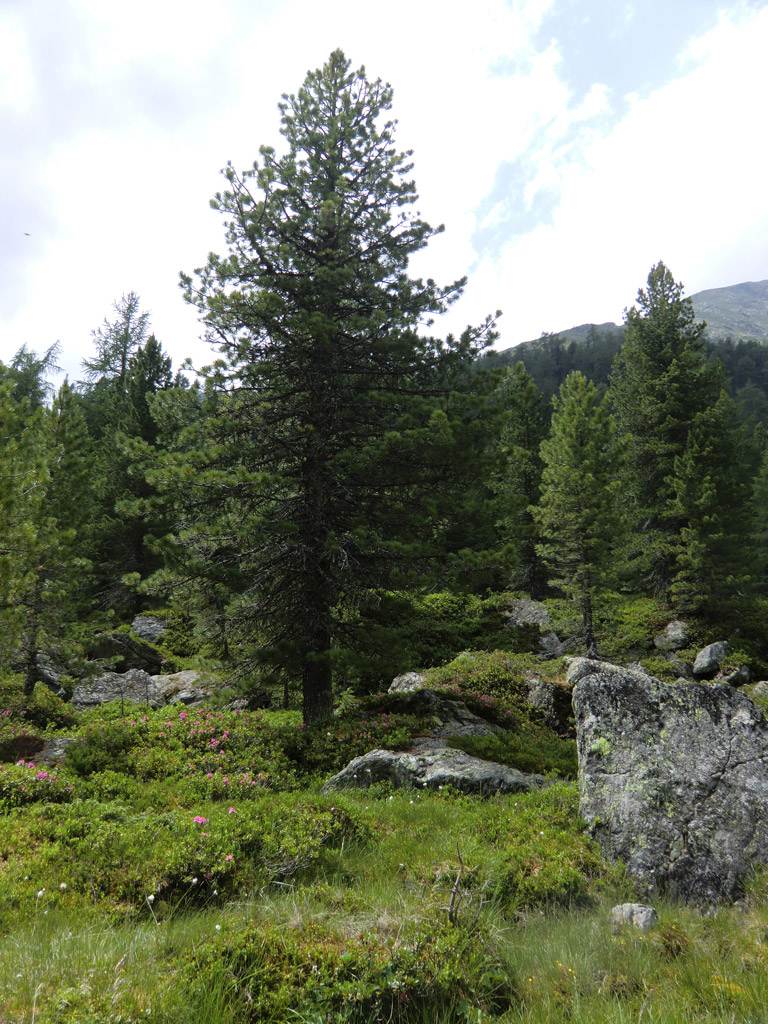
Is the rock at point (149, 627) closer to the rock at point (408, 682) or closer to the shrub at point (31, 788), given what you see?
the rock at point (408, 682)

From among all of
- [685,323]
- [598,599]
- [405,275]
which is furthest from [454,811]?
[685,323]

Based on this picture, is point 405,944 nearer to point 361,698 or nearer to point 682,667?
point 361,698

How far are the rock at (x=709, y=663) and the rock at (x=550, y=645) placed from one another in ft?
15.7

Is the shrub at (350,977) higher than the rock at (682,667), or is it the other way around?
the shrub at (350,977)

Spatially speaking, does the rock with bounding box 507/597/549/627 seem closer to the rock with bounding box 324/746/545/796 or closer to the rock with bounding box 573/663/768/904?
the rock with bounding box 324/746/545/796

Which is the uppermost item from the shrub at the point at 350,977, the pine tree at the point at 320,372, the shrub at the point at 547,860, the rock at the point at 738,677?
the pine tree at the point at 320,372

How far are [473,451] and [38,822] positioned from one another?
869 centimetres

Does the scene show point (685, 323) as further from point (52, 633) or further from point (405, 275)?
point (52, 633)

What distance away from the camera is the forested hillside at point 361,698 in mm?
3344

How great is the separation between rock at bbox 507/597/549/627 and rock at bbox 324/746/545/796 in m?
14.7

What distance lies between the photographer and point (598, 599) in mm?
20234

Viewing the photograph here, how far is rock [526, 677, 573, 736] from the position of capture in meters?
12.6

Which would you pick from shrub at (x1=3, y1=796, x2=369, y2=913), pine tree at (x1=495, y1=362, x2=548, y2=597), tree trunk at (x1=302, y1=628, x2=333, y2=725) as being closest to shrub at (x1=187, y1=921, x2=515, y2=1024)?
shrub at (x1=3, y1=796, x2=369, y2=913)

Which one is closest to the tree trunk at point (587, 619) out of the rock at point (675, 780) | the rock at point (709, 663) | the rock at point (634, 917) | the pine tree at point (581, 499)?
the pine tree at point (581, 499)
